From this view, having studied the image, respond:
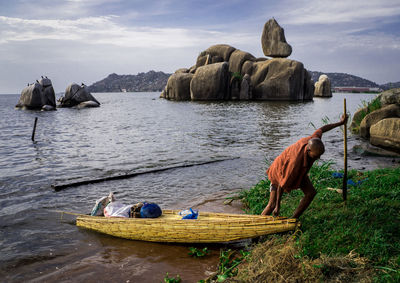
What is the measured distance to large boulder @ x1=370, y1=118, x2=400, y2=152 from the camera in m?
11.5

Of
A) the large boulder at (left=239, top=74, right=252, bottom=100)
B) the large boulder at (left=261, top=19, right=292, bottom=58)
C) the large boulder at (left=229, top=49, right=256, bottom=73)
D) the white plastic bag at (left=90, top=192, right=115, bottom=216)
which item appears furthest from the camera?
the large boulder at (left=229, top=49, right=256, bottom=73)

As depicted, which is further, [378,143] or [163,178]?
[378,143]

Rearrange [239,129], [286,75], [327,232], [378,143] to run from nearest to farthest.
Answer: [327,232] < [378,143] < [239,129] < [286,75]

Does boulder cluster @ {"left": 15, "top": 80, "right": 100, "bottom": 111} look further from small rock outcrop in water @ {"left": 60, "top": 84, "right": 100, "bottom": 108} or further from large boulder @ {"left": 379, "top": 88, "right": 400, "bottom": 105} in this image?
large boulder @ {"left": 379, "top": 88, "right": 400, "bottom": 105}

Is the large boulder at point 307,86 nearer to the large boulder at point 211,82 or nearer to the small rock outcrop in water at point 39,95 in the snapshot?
the large boulder at point 211,82

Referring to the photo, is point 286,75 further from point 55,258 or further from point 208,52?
point 55,258

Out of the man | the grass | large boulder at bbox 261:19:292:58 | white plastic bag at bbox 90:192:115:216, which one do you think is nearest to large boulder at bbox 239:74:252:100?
large boulder at bbox 261:19:292:58

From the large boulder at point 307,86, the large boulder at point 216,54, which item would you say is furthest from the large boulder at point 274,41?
the large boulder at point 216,54

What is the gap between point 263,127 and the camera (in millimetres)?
20297

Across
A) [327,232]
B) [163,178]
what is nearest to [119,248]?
[327,232]

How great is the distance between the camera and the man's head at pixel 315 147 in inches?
163

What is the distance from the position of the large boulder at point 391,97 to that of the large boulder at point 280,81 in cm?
2776

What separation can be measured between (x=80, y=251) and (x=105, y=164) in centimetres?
640

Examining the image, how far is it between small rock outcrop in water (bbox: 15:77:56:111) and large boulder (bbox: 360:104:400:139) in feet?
103
